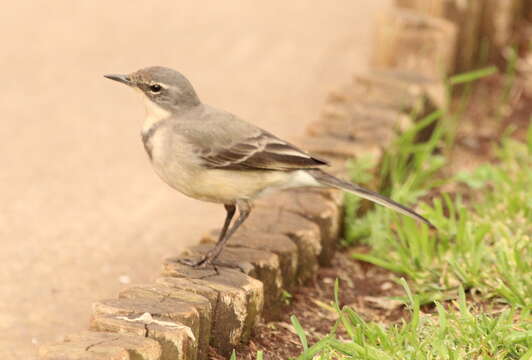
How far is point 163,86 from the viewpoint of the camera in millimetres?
5133

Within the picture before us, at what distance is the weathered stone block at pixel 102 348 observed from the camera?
3.81 meters

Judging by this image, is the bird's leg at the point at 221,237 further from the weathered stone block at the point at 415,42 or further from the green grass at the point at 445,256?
the weathered stone block at the point at 415,42

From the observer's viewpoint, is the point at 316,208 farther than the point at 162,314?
Yes

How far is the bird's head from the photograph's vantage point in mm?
5129

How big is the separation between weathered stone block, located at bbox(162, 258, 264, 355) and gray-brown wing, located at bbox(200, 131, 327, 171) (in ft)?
1.79

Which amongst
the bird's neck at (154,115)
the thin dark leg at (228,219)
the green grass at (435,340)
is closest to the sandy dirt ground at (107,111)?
the thin dark leg at (228,219)

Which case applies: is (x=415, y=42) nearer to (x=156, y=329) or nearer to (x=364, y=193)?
(x=364, y=193)

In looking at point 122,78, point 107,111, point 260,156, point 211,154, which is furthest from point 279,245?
point 107,111

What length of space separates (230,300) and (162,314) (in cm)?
48

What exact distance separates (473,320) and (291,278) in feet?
4.12

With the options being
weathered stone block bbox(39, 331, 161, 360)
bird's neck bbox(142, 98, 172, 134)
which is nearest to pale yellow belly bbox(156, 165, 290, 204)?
bird's neck bbox(142, 98, 172, 134)

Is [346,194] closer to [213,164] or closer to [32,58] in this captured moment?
[213,164]

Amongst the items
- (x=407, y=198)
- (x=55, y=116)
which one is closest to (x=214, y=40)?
(x=55, y=116)

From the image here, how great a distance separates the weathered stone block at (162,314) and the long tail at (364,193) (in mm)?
1272
